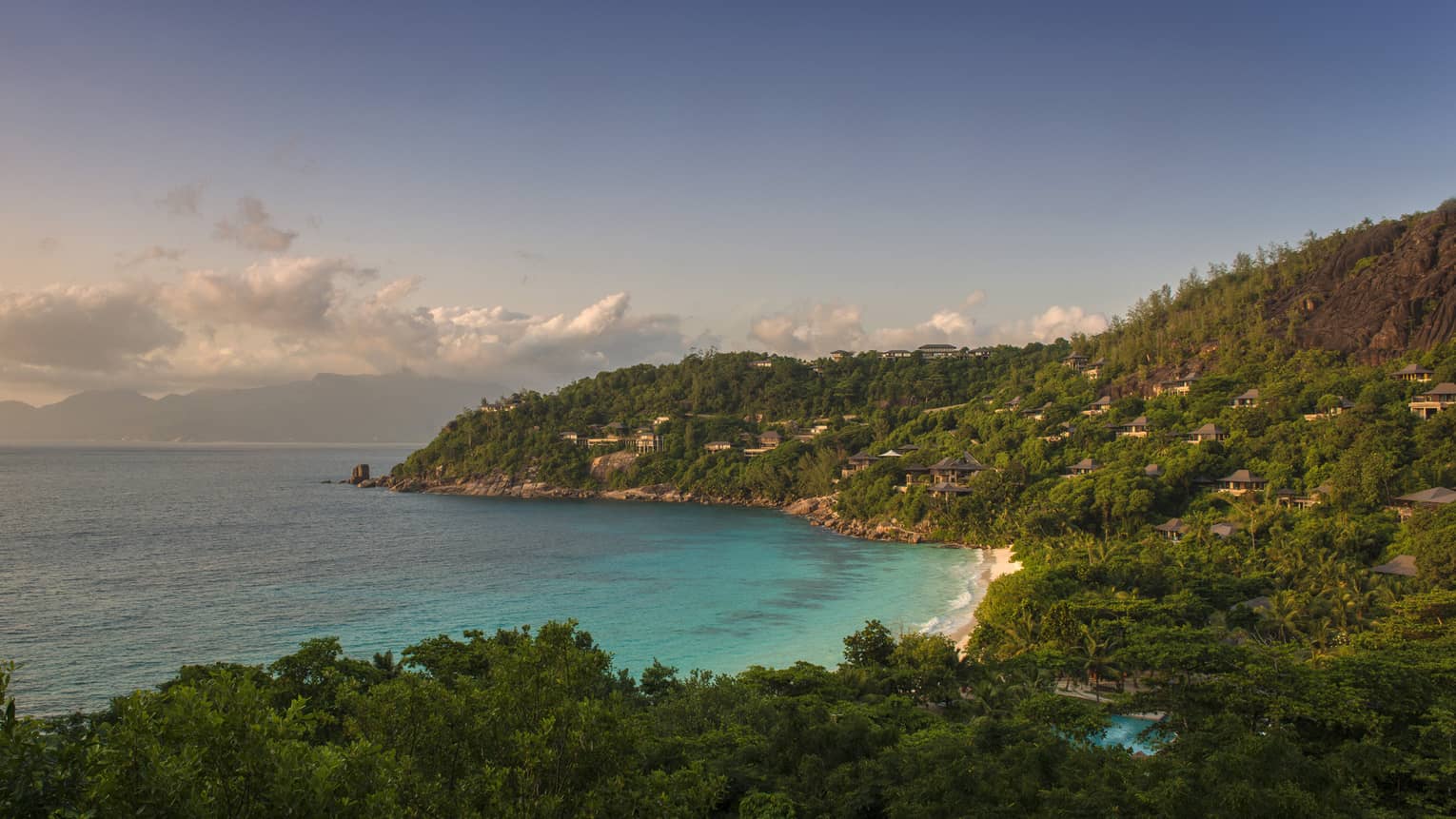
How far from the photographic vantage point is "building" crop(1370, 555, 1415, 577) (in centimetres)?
2534

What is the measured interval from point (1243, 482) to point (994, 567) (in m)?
12.6

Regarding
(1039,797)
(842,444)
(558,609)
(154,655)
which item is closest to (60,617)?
(154,655)

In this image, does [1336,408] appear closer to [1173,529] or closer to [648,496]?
[1173,529]

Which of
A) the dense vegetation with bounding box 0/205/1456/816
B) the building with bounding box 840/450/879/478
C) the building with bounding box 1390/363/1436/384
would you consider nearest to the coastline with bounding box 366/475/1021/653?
the dense vegetation with bounding box 0/205/1456/816

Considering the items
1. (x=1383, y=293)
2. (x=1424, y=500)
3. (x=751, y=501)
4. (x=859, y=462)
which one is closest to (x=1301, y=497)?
(x=1424, y=500)

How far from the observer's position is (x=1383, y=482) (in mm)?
32406

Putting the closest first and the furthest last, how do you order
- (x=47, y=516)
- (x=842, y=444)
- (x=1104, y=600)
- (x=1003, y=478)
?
(x=1104, y=600)
(x=1003, y=478)
(x=47, y=516)
(x=842, y=444)

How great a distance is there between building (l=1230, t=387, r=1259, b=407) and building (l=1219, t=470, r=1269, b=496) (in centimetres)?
932

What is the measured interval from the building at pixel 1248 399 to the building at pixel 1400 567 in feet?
68.7

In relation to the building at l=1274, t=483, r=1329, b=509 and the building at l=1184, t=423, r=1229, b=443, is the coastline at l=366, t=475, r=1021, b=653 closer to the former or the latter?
the building at l=1274, t=483, r=1329, b=509

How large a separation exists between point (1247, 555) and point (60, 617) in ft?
147

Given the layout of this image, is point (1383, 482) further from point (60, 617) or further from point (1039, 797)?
point (60, 617)

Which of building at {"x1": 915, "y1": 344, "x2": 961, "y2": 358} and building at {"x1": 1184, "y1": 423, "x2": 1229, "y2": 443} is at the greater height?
building at {"x1": 915, "y1": 344, "x2": 961, "y2": 358}

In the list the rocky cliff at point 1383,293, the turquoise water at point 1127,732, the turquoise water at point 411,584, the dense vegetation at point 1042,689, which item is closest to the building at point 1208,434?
the dense vegetation at point 1042,689
